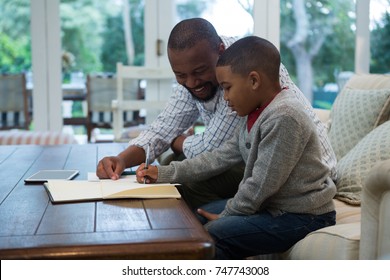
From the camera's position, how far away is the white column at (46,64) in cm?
463

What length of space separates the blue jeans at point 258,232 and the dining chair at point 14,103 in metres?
3.29

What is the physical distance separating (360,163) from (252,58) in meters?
0.76

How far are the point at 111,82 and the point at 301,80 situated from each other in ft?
4.92

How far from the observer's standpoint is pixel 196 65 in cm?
194

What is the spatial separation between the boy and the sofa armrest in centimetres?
22

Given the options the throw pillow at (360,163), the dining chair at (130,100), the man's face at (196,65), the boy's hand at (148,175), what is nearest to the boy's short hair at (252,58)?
the man's face at (196,65)

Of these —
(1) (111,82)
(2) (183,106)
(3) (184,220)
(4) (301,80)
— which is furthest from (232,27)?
(3) (184,220)

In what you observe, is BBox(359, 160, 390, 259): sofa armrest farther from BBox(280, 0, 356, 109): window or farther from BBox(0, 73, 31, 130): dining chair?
BBox(0, 73, 31, 130): dining chair

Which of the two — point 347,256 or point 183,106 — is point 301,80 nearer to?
point 183,106

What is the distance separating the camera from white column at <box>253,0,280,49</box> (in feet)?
15.7

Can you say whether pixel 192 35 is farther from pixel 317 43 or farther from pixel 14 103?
pixel 317 43

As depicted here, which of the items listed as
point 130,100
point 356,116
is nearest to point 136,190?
point 356,116

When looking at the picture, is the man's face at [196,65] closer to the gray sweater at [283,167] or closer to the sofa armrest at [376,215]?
the gray sweater at [283,167]
